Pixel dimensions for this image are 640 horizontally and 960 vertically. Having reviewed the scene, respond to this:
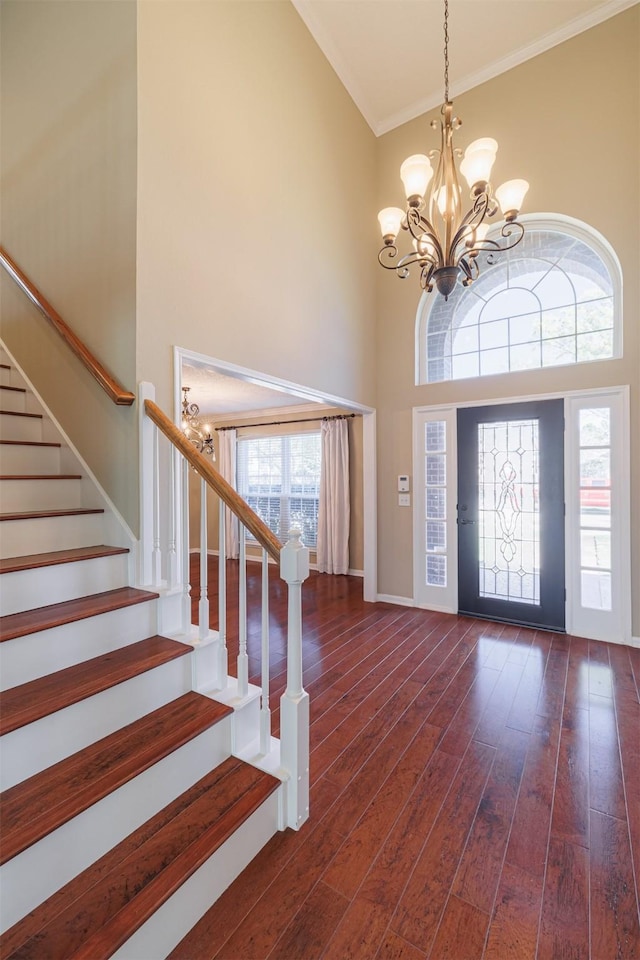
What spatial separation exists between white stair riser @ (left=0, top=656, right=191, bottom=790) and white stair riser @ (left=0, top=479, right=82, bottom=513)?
4.07ft

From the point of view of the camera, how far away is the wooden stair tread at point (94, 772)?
3.53 ft

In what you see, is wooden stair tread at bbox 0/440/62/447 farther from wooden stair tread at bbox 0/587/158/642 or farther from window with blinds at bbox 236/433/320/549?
window with blinds at bbox 236/433/320/549

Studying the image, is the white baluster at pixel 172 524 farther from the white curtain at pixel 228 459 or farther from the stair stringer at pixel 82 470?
the white curtain at pixel 228 459

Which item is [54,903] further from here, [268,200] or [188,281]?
[268,200]

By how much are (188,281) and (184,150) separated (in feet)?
2.54

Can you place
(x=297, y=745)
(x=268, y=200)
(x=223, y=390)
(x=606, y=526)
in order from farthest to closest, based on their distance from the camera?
(x=223, y=390), (x=606, y=526), (x=268, y=200), (x=297, y=745)

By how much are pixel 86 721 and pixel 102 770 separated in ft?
0.61

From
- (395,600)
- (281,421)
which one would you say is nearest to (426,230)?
(395,600)

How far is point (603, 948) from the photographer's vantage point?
1.23m

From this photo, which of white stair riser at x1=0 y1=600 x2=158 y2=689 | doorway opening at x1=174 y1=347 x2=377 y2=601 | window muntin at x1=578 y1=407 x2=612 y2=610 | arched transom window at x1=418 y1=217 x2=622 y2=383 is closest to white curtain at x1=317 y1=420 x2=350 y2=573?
doorway opening at x1=174 y1=347 x2=377 y2=601

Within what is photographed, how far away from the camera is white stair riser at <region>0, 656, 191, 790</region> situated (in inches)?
48.1

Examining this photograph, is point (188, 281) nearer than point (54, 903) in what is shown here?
No

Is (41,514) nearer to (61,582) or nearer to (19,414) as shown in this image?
(61,582)

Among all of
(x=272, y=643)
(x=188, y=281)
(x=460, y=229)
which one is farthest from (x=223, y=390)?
(x=460, y=229)
